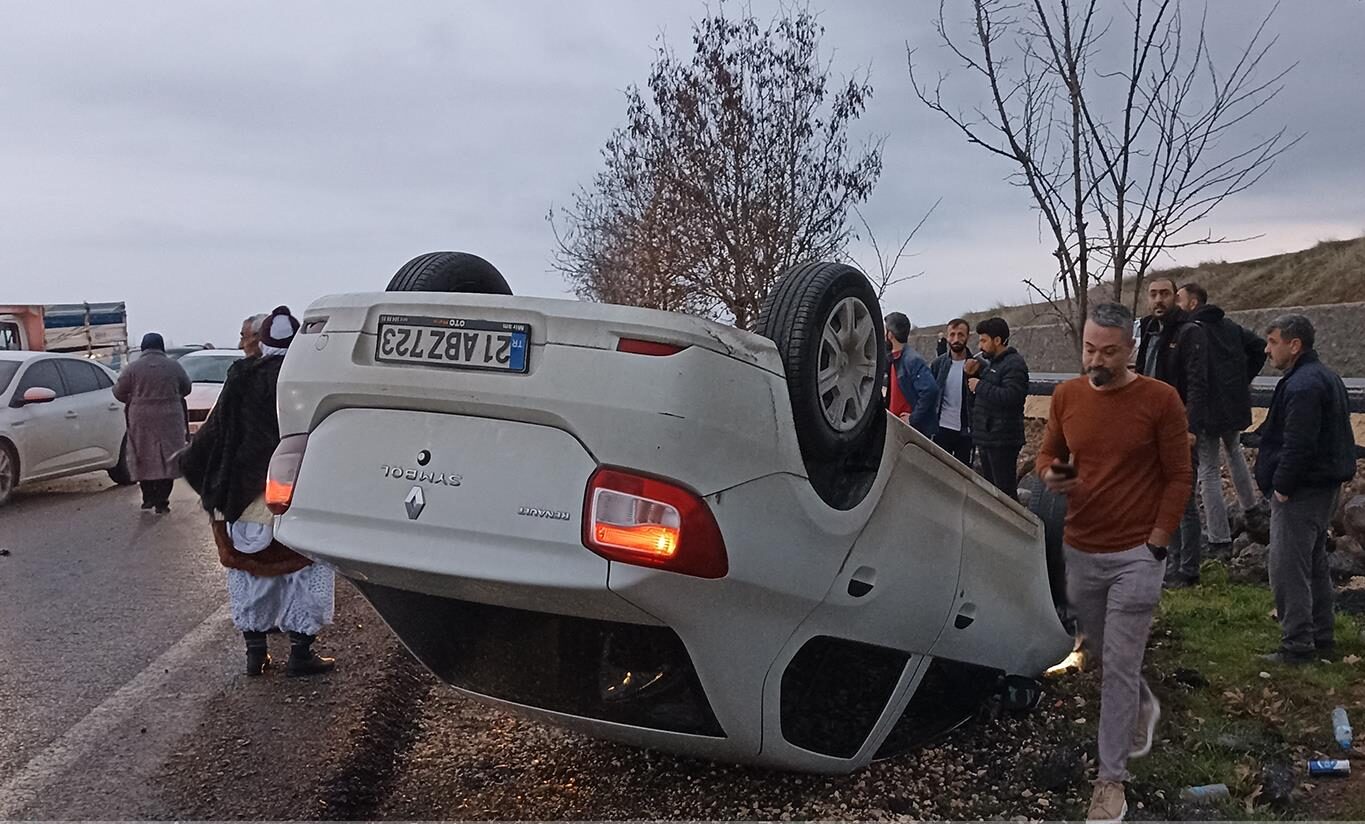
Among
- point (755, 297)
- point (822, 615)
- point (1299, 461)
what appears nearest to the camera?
point (822, 615)

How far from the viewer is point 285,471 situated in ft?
11.1

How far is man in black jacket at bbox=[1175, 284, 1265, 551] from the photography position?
6930 mm

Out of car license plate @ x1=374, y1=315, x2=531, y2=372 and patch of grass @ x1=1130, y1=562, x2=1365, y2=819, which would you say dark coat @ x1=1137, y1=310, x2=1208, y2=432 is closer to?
patch of grass @ x1=1130, y1=562, x2=1365, y2=819

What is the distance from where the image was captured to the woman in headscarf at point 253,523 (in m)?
5.32

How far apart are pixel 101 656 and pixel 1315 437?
609cm

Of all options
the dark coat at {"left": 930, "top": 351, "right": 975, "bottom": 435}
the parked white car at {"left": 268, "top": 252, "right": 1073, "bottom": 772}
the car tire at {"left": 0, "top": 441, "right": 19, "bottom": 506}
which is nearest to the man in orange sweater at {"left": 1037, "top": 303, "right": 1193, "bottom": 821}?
the parked white car at {"left": 268, "top": 252, "right": 1073, "bottom": 772}

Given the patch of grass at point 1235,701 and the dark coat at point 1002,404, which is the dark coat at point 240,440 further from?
the dark coat at point 1002,404

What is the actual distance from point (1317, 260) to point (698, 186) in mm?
29462

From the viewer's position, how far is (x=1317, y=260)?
35.2 m

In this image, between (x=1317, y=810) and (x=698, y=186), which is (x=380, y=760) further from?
(x=698, y=186)

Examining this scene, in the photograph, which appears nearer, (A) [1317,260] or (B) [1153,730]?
(B) [1153,730]

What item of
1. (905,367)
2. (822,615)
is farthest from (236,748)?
(905,367)

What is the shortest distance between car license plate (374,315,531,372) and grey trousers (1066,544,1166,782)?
92.5 inches

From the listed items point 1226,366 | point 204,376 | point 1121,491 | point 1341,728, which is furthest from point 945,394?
point 204,376
